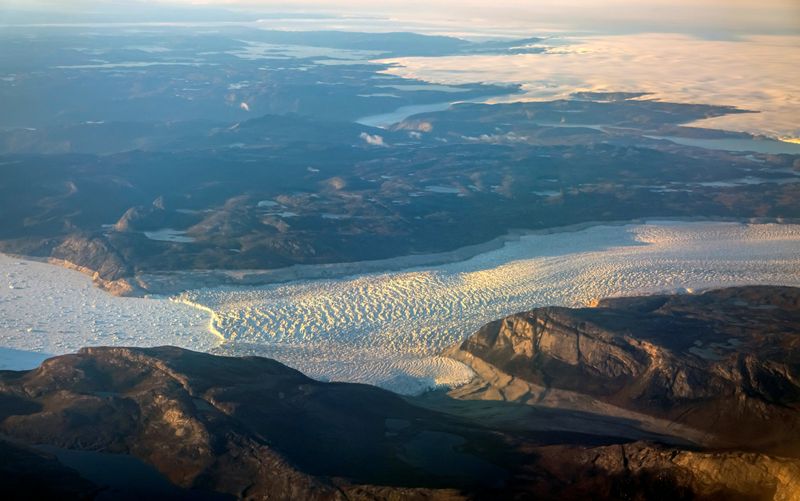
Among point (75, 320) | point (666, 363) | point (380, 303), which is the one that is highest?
point (666, 363)

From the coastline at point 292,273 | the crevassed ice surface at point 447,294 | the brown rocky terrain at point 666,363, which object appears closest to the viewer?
the brown rocky terrain at point 666,363

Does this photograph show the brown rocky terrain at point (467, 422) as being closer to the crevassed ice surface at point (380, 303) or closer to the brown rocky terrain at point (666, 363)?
the brown rocky terrain at point (666, 363)

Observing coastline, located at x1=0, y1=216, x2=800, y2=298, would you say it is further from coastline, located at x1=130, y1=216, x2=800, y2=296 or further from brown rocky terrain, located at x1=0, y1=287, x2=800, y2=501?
brown rocky terrain, located at x1=0, y1=287, x2=800, y2=501

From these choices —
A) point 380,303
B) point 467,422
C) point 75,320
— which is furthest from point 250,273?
point 467,422

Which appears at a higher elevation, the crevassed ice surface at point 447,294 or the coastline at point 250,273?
the crevassed ice surface at point 447,294

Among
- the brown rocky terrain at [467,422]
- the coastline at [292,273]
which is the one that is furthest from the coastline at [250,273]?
the brown rocky terrain at [467,422]

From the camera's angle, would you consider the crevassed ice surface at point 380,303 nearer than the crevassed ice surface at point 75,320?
Yes

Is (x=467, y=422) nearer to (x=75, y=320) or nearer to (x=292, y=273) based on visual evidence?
(x=75, y=320)
